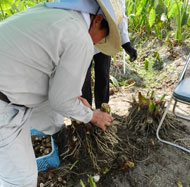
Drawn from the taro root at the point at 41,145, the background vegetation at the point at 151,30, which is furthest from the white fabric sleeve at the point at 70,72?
the background vegetation at the point at 151,30

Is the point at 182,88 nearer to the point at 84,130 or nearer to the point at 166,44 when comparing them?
the point at 84,130

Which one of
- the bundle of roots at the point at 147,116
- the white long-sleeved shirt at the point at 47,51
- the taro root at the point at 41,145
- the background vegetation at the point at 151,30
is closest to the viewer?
the white long-sleeved shirt at the point at 47,51

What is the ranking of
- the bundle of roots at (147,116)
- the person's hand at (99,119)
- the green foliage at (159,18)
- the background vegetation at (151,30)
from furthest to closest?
the green foliage at (159,18)
the background vegetation at (151,30)
the bundle of roots at (147,116)
the person's hand at (99,119)

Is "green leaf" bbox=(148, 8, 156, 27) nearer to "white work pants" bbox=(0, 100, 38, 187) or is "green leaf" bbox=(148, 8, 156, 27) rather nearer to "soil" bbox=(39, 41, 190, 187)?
"soil" bbox=(39, 41, 190, 187)

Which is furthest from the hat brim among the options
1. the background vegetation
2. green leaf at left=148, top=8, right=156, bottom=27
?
green leaf at left=148, top=8, right=156, bottom=27

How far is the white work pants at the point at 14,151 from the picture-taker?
1047 mm

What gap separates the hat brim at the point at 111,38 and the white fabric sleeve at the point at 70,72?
0.45 feet

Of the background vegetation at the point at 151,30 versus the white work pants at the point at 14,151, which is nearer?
the white work pants at the point at 14,151

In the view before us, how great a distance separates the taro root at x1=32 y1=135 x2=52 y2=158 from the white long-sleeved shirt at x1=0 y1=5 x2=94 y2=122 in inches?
29.9

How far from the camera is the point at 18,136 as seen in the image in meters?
1.13

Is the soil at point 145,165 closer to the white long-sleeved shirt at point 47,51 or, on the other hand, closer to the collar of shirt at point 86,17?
the white long-sleeved shirt at point 47,51

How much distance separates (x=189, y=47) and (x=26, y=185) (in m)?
2.97

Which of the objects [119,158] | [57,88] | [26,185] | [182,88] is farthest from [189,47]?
[26,185]

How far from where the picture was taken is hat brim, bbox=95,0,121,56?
2.99ft
